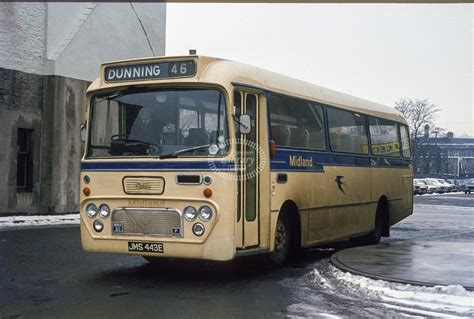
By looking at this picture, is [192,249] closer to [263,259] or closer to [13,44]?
[263,259]

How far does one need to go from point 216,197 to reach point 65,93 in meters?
15.7

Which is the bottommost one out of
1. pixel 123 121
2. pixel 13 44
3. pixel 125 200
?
pixel 125 200

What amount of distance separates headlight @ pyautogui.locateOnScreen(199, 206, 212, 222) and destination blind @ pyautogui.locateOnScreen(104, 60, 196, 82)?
188 centimetres

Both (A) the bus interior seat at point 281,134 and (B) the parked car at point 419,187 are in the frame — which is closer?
(A) the bus interior seat at point 281,134

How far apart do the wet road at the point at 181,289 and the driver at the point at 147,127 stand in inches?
80.1

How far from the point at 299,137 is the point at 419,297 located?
395cm

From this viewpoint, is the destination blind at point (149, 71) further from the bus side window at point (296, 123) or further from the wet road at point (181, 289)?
the wet road at point (181, 289)

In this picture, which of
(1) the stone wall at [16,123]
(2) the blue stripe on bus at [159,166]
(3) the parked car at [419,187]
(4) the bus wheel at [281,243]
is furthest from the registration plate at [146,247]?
(3) the parked car at [419,187]

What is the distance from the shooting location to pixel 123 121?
31.8ft

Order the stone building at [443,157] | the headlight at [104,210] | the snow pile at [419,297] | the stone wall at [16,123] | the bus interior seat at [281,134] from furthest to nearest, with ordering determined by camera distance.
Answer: the stone building at [443,157]
the stone wall at [16,123]
the bus interior seat at [281,134]
the headlight at [104,210]
the snow pile at [419,297]

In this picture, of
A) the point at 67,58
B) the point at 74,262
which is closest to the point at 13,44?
the point at 67,58

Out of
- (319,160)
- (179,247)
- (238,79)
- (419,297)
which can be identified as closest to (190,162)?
(179,247)

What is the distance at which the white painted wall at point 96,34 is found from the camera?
2381 cm

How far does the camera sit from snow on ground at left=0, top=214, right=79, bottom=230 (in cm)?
1945
